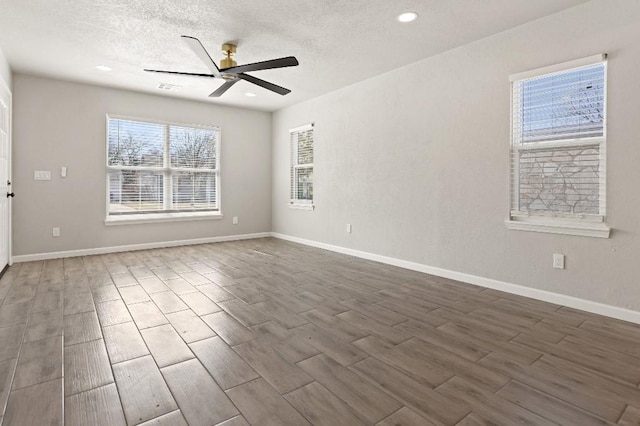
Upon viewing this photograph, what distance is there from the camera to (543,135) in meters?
3.12

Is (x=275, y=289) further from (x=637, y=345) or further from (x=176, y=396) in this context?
(x=637, y=345)

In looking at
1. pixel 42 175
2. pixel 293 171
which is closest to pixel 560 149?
pixel 293 171

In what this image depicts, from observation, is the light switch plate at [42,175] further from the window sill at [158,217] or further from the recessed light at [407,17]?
the recessed light at [407,17]

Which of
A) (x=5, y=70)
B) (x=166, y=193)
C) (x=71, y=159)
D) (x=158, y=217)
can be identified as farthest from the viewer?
(x=166, y=193)

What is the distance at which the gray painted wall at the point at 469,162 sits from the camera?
267cm

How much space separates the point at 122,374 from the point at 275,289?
1.70m

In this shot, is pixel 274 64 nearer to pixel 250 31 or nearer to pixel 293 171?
pixel 250 31

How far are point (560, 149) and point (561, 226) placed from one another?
0.68 m

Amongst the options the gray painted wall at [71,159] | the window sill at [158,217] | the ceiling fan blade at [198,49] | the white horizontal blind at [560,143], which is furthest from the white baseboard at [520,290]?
the gray painted wall at [71,159]

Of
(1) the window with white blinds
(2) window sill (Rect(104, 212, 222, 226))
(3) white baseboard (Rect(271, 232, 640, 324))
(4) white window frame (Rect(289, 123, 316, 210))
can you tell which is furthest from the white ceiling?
(3) white baseboard (Rect(271, 232, 640, 324))

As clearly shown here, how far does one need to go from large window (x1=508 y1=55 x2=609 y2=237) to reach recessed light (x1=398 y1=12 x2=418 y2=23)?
45.0 inches

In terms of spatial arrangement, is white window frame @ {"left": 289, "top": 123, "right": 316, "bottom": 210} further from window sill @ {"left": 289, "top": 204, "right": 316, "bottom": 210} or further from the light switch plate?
the light switch plate

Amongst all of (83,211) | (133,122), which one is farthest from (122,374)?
(133,122)

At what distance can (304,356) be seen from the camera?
6.73ft
